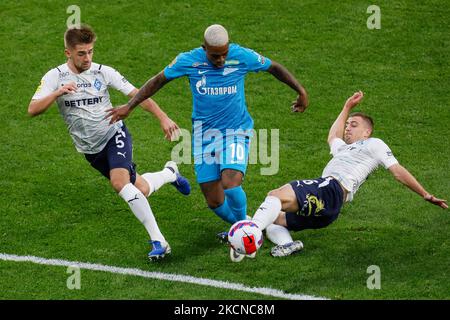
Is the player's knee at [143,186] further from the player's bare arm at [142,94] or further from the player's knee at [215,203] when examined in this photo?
the player's bare arm at [142,94]

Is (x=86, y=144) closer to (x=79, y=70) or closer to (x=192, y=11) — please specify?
(x=79, y=70)

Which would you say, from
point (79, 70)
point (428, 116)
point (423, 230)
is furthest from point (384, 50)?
point (79, 70)

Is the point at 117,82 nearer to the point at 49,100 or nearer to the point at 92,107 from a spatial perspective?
the point at 92,107

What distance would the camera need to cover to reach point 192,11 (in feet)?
53.5

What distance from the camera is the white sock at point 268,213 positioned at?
9.65m

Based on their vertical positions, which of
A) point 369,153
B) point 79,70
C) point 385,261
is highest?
point 79,70

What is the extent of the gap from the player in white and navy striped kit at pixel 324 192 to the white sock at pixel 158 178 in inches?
63.6

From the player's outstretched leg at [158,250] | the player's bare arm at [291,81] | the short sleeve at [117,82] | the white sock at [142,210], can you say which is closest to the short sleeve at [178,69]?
the short sleeve at [117,82]

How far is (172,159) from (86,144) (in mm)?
2286

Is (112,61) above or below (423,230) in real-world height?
above

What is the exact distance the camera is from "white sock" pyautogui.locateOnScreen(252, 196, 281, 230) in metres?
9.65

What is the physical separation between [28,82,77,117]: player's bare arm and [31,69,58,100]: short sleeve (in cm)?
17
